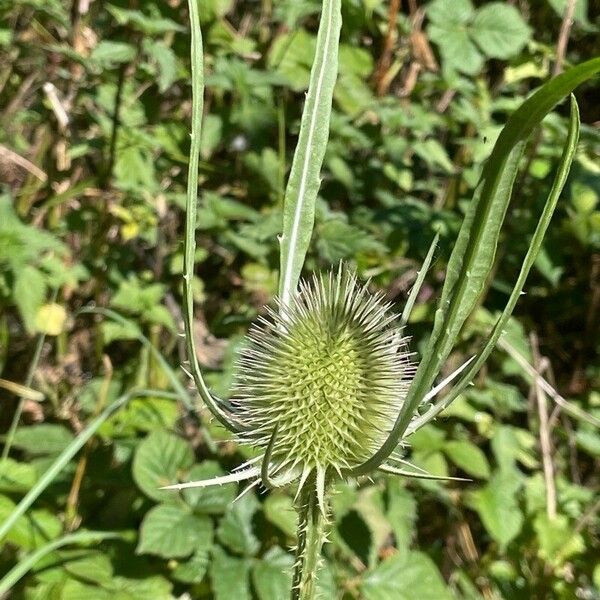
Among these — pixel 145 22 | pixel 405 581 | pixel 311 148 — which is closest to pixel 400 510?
pixel 405 581

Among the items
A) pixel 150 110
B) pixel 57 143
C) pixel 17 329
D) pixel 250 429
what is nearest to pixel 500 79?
pixel 150 110

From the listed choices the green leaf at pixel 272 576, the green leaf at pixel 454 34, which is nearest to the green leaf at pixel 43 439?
the green leaf at pixel 272 576

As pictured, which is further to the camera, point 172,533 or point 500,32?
point 500,32

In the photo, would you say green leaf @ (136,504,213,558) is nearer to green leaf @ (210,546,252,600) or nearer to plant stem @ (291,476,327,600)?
Answer: green leaf @ (210,546,252,600)

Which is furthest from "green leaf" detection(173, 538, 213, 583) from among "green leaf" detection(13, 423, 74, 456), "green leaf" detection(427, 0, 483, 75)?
"green leaf" detection(427, 0, 483, 75)

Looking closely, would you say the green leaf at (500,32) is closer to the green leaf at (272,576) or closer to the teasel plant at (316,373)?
the teasel plant at (316,373)

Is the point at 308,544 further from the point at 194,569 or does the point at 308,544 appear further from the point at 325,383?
the point at 194,569
